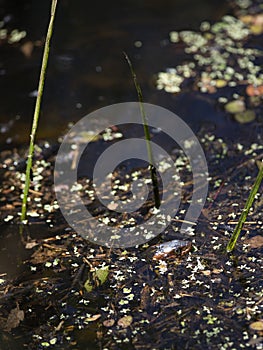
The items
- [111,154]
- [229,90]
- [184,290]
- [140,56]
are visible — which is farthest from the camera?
[140,56]

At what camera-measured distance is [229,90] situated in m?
2.84

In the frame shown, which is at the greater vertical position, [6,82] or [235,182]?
[6,82]

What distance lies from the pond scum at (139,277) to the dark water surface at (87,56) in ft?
1.15

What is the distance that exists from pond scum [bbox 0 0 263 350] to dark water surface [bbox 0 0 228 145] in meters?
0.35

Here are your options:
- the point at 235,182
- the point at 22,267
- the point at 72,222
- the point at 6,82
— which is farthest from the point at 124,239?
the point at 6,82

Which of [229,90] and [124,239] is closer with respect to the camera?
[124,239]

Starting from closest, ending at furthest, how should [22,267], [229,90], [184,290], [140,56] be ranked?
[184,290] → [22,267] → [229,90] → [140,56]

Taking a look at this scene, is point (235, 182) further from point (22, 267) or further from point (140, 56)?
point (140, 56)

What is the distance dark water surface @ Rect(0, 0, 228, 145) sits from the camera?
9.15ft

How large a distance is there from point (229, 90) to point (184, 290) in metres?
1.39

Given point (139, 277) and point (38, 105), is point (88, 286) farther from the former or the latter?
point (38, 105)

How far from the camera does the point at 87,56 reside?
124 inches

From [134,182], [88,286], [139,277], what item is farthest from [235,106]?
[88,286]

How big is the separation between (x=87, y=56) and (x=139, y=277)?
1.69m
